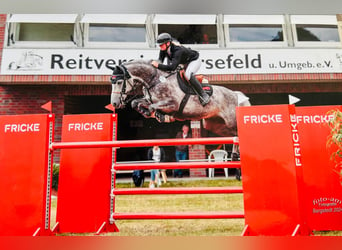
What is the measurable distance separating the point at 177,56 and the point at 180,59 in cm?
8

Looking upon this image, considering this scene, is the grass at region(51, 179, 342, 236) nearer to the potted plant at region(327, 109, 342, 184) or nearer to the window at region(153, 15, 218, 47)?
the potted plant at region(327, 109, 342, 184)

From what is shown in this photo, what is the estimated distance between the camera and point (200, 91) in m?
5.02

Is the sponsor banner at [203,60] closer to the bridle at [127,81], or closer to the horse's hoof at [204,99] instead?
the bridle at [127,81]

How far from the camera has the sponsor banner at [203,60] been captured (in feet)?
16.8

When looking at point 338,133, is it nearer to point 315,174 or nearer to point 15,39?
point 315,174

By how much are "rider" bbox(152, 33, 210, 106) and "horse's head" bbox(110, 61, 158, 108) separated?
279 mm

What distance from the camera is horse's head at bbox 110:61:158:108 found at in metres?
4.67

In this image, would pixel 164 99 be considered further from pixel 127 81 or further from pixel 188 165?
pixel 188 165

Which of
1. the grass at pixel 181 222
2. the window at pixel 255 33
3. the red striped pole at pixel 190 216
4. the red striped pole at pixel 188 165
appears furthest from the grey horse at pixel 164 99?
the red striped pole at pixel 190 216

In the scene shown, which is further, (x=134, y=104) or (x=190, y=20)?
(x=190, y=20)

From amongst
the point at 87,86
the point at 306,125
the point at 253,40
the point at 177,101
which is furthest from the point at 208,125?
the point at 306,125

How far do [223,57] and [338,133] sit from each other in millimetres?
3735

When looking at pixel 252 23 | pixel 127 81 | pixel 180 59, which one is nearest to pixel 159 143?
pixel 127 81

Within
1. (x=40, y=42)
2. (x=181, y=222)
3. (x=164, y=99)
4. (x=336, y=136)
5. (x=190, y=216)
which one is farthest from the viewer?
(x=40, y=42)
